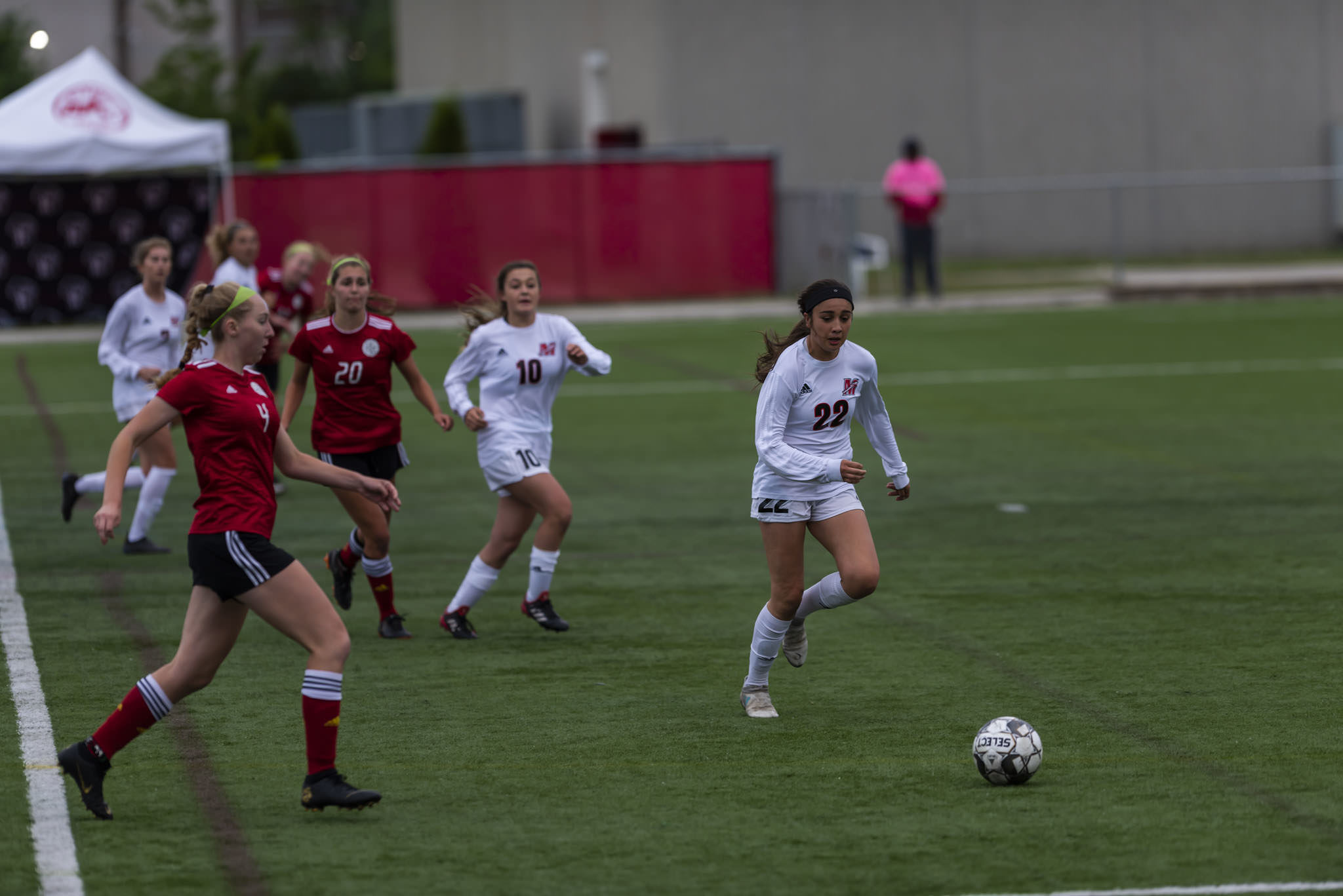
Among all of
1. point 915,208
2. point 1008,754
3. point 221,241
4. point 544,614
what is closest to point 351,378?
point 544,614

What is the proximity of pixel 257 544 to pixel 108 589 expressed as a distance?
5.10 metres

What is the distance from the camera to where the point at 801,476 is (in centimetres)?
779

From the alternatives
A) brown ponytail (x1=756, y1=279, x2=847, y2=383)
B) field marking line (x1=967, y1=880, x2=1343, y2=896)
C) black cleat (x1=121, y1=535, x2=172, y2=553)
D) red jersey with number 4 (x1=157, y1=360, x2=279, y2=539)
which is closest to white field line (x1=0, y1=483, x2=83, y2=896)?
red jersey with number 4 (x1=157, y1=360, x2=279, y2=539)

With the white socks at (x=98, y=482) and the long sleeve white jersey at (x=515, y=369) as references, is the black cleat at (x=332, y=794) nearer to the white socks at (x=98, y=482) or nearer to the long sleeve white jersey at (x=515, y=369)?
the long sleeve white jersey at (x=515, y=369)

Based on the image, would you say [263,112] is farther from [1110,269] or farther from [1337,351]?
[1337,351]

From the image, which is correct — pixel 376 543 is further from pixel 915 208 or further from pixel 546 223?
pixel 546 223

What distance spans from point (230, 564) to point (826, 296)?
279 centimetres

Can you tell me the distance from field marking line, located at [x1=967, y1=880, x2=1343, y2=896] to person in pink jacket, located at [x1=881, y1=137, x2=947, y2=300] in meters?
24.1

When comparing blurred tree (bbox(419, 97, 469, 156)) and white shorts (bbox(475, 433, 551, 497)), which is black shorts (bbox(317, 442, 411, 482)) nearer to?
white shorts (bbox(475, 433, 551, 497))

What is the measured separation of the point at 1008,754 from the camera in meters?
6.91

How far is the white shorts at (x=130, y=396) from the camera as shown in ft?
41.4

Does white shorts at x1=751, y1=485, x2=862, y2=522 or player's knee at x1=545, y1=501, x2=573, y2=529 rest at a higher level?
white shorts at x1=751, y1=485, x2=862, y2=522

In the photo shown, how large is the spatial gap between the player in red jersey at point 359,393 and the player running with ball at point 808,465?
244cm

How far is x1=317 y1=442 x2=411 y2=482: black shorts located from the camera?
9961 mm
